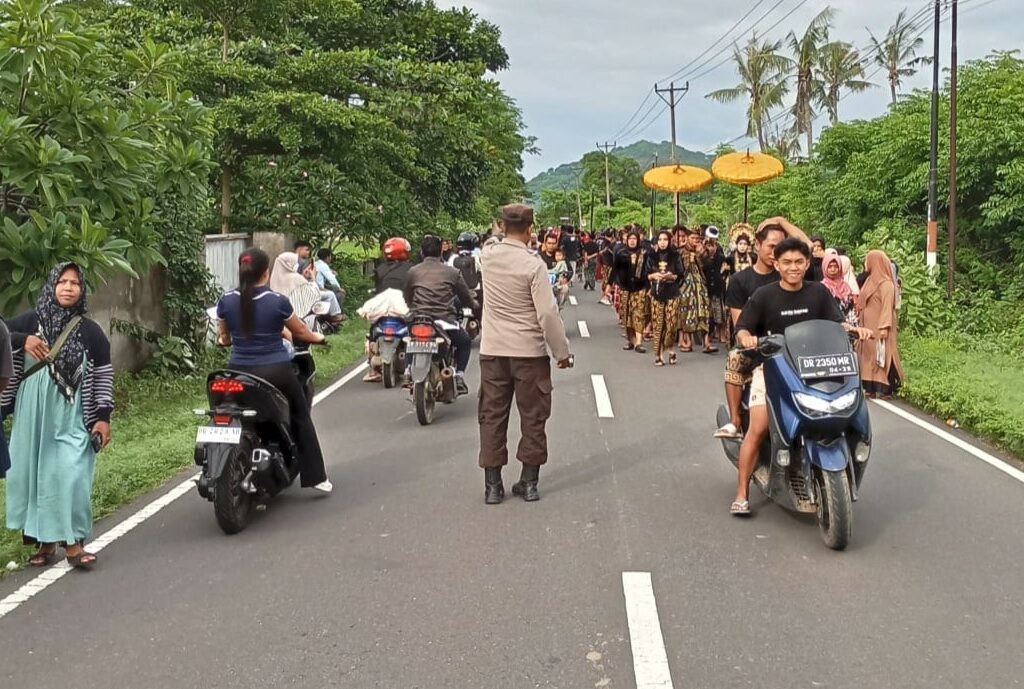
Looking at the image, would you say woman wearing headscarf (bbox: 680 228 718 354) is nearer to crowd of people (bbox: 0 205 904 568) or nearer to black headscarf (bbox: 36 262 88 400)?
crowd of people (bbox: 0 205 904 568)

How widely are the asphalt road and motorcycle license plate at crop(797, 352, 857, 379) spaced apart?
3.24ft

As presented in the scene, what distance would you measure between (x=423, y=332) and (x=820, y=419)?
4799mm

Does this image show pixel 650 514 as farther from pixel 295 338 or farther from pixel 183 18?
pixel 183 18

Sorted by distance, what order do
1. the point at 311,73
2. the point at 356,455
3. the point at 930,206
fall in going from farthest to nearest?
the point at 311,73
the point at 930,206
the point at 356,455

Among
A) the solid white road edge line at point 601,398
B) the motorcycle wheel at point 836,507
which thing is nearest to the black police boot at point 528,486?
the motorcycle wheel at point 836,507

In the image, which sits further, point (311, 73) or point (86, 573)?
point (311, 73)

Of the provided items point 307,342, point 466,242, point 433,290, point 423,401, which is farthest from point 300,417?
point 466,242

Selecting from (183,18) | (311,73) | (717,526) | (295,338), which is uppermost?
(183,18)

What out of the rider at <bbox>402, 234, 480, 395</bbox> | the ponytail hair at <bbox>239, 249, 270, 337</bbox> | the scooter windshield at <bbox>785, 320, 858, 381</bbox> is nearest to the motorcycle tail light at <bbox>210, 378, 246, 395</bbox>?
the ponytail hair at <bbox>239, 249, 270, 337</bbox>

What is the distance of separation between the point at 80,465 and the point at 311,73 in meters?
13.9

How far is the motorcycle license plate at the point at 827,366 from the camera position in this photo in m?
Answer: 5.53

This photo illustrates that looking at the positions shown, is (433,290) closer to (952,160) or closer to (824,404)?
(824,404)

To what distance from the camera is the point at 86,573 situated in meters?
5.39

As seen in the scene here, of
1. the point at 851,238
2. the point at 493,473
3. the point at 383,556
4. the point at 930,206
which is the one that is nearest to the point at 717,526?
the point at 493,473
